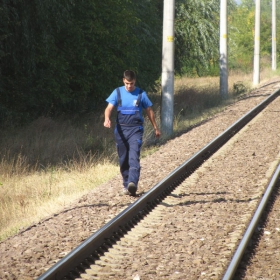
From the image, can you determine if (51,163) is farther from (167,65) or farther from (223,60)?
(223,60)

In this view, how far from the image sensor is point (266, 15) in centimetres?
8381

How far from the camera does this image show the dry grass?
980cm

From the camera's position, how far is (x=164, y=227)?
25.5 ft

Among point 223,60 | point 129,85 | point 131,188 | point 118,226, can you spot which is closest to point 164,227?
point 118,226

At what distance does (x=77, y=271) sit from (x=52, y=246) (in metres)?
0.96

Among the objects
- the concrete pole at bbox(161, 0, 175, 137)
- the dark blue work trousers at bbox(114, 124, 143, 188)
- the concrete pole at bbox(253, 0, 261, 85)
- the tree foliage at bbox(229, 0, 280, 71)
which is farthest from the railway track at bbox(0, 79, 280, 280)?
the tree foliage at bbox(229, 0, 280, 71)

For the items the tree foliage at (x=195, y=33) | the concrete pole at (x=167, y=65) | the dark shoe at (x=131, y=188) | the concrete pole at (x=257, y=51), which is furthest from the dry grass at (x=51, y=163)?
the concrete pole at (x=257, y=51)

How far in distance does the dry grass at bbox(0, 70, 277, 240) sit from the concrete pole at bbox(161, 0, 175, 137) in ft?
1.95

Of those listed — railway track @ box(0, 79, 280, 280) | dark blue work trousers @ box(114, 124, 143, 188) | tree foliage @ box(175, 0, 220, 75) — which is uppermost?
tree foliage @ box(175, 0, 220, 75)

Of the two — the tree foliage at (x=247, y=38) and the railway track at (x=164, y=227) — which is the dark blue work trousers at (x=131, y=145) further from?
the tree foliage at (x=247, y=38)

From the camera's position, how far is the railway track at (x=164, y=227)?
6.20 metres

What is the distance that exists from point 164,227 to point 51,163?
6765mm

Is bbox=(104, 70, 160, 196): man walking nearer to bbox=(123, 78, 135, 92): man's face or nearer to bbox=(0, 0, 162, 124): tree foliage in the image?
bbox=(123, 78, 135, 92): man's face

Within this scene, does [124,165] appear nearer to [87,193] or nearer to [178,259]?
[87,193]
